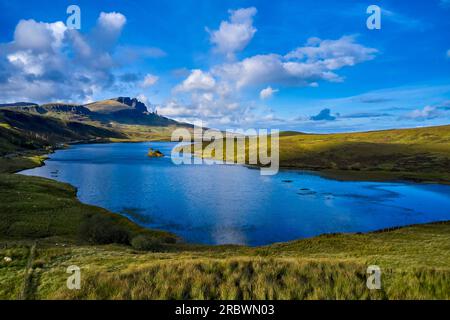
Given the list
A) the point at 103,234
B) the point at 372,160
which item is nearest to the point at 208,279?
the point at 103,234

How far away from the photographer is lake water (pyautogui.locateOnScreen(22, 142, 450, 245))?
50.9 metres

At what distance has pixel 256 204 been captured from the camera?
67.1 m

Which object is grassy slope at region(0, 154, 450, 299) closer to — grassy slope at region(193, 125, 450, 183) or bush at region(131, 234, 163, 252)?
bush at region(131, 234, 163, 252)

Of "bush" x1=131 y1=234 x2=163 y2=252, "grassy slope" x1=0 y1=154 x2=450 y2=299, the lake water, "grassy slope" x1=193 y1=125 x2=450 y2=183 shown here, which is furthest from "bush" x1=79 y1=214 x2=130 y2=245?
"grassy slope" x1=193 y1=125 x2=450 y2=183

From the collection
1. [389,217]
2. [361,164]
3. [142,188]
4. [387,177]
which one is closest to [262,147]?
[361,164]

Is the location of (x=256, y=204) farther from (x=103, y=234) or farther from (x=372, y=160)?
(x=372, y=160)

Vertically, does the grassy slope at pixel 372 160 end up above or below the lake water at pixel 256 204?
above

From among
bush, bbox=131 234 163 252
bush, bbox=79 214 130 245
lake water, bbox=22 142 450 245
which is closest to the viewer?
bush, bbox=131 234 163 252

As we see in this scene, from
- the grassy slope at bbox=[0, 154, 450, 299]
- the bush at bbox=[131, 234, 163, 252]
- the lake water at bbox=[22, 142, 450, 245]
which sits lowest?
the lake water at bbox=[22, 142, 450, 245]

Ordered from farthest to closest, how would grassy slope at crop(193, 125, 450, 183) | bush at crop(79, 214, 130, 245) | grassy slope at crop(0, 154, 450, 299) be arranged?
grassy slope at crop(193, 125, 450, 183)
bush at crop(79, 214, 130, 245)
grassy slope at crop(0, 154, 450, 299)

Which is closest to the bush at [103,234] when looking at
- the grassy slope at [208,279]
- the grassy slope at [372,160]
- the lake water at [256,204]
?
the lake water at [256,204]

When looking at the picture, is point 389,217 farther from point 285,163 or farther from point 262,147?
point 262,147

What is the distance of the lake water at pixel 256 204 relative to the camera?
167 ft

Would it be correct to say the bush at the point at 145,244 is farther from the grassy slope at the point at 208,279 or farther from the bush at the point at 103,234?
the grassy slope at the point at 208,279
